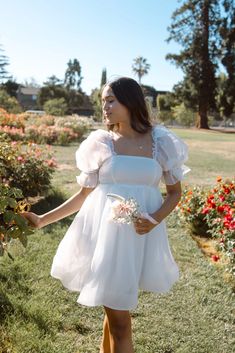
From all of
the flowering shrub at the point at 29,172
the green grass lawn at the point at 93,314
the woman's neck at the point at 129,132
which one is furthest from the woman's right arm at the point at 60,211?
the flowering shrub at the point at 29,172

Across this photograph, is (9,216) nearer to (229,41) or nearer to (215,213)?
(215,213)

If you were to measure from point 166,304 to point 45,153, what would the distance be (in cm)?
519

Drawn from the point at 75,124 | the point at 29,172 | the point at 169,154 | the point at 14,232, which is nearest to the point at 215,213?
the point at 29,172

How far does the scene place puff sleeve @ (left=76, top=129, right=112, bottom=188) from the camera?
2.33m

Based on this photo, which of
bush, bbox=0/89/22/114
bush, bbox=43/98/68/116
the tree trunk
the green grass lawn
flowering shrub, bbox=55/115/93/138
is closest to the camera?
the green grass lawn

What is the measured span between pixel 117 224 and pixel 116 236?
0.20ft

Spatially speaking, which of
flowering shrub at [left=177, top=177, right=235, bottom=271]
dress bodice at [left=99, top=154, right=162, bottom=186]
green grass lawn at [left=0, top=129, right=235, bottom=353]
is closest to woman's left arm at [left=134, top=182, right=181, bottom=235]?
dress bodice at [left=99, top=154, right=162, bottom=186]

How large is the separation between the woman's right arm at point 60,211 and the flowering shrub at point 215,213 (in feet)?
7.27

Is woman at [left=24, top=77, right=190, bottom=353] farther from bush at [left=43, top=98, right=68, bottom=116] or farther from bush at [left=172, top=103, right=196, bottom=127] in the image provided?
bush at [left=172, top=103, right=196, bottom=127]

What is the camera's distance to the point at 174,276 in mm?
2414

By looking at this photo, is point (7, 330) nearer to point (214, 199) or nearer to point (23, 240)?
point (23, 240)

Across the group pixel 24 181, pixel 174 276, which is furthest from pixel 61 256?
pixel 24 181

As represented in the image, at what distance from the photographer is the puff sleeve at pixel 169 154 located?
2363 millimetres

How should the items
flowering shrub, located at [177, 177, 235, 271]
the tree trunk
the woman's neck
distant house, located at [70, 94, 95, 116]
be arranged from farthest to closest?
1. distant house, located at [70, 94, 95, 116]
2. the tree trunk
3. flowering shrub, located at [177, 177, 235, 271]
4. the woman's neck
